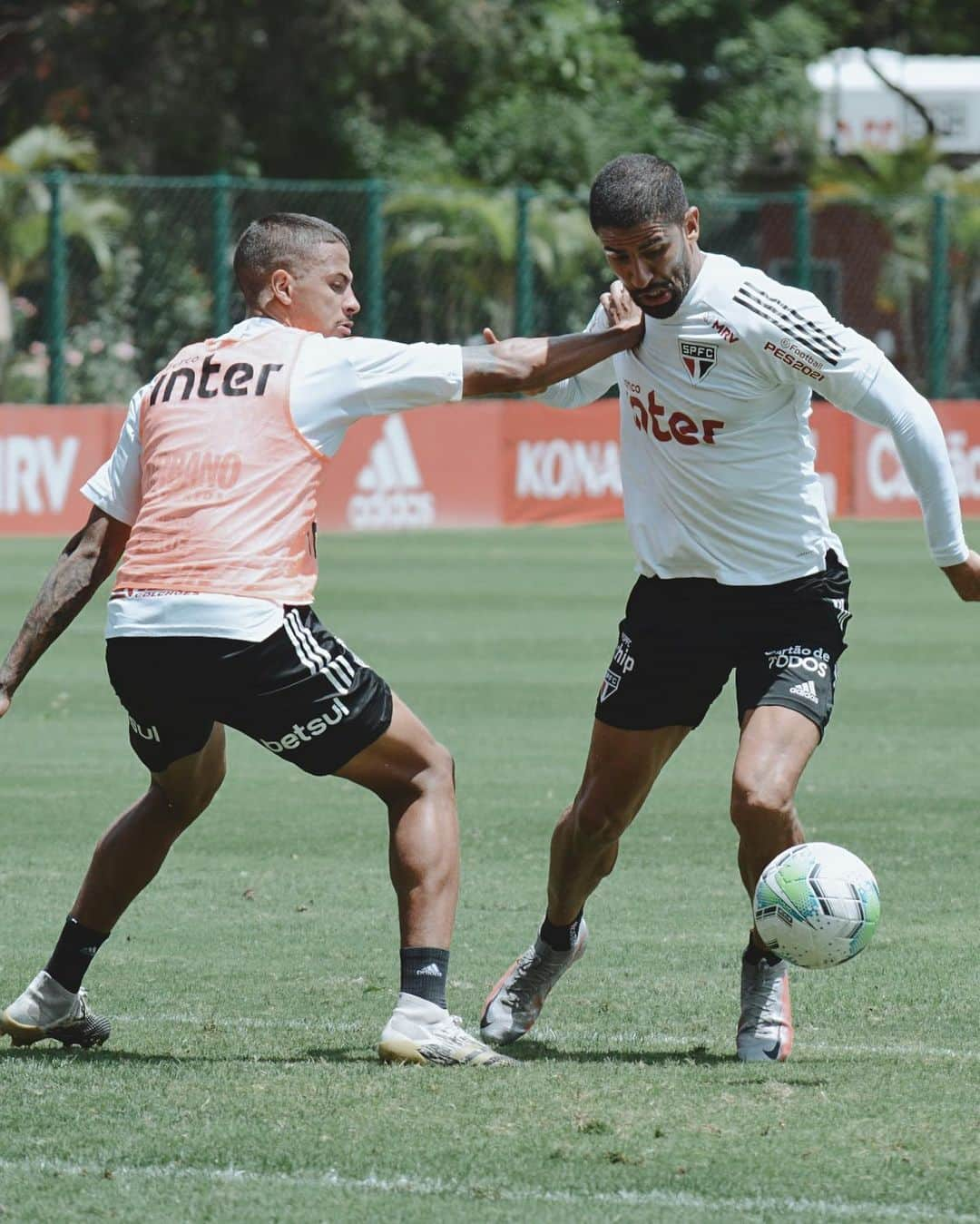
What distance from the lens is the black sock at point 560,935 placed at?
6.28 m

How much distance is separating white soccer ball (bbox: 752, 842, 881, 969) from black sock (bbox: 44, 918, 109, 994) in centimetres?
175

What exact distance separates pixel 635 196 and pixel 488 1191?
2604mm

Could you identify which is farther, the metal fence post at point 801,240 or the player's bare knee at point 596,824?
the metal fence post at point 801,240

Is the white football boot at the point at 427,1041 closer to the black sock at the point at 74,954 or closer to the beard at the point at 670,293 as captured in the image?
the black sock at the point at 74,954

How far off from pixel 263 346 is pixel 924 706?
7.71m

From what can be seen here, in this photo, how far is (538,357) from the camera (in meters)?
5.83

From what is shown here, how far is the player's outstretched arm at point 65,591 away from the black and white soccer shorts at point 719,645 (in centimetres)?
139

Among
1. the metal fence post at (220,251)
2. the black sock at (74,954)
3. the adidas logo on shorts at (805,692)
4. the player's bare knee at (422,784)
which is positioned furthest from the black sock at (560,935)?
the metal fence post at (220,251)

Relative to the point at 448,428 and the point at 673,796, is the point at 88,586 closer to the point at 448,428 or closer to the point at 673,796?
the point at 673,796

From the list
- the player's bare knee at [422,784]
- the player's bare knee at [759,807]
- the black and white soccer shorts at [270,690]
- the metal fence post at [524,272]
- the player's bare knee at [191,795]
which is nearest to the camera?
the black and white soccer shorts at [270,690]

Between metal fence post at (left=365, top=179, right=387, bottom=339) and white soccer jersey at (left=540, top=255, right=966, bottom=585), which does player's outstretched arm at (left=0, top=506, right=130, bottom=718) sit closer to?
white soccer jersey at (left=540, top=255, right=966, bottom=585)

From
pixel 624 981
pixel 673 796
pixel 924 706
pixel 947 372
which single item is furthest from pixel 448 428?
pixel 624 981

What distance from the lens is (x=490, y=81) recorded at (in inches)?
1444

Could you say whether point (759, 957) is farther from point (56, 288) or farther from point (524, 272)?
point (524, 272)
